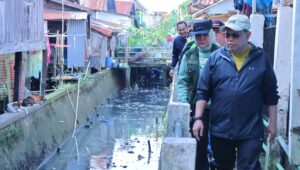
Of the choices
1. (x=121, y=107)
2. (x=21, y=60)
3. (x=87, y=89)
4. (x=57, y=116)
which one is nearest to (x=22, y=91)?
(x=21, y=60)

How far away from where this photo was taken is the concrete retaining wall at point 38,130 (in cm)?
1045

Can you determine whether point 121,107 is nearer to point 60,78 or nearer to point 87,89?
point 87,89

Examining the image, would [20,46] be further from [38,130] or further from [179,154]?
[179,154]

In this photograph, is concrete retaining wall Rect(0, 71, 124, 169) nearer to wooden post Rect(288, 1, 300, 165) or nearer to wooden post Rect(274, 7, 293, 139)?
wooden post Rect(274, 7, 293, 139)

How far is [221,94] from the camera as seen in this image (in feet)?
12.8

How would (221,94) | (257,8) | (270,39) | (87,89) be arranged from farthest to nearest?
(87,89) < (257,8) < (270,39) < (221,94)

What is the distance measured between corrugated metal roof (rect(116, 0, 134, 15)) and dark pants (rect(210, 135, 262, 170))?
4216cm

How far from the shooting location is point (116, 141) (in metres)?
16.9

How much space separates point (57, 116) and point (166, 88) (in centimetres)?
2056

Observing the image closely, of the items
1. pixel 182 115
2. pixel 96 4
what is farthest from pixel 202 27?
pixel 96 4

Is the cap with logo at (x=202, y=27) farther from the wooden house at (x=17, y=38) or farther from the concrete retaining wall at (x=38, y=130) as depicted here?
the concrete retaining wall at (x=38, y=130)

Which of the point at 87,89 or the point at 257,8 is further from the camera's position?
the point at 87,89

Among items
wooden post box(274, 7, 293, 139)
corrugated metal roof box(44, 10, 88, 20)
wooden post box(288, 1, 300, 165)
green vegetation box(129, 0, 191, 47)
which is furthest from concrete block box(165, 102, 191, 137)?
green vegetation box(129, 0, 191, 47)

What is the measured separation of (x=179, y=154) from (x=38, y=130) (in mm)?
10225
